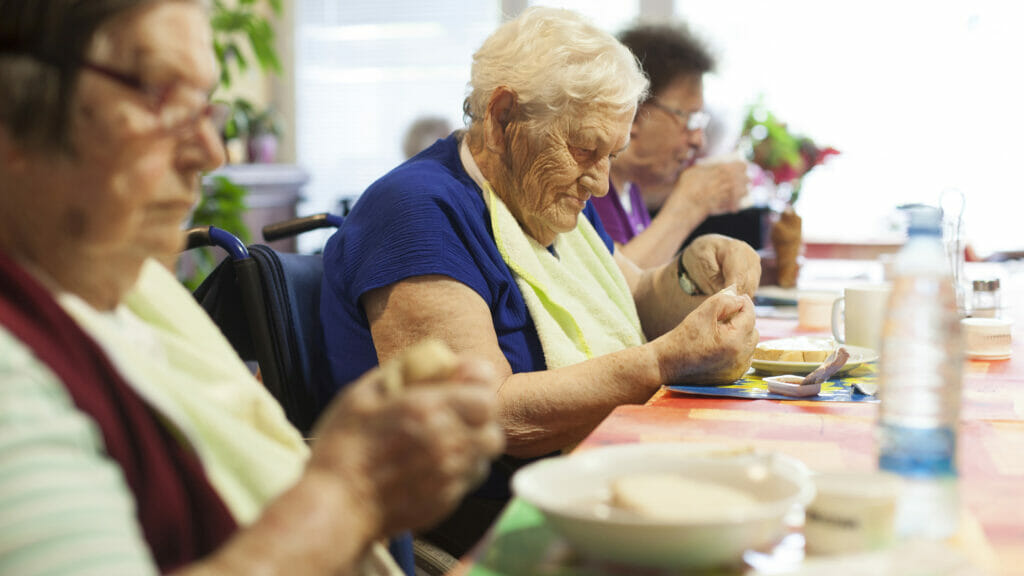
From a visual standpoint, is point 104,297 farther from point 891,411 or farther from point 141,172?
point 891,411

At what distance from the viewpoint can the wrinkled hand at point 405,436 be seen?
2.16 feet

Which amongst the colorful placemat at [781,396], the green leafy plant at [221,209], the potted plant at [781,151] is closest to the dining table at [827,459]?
the colorful placemat at [781,396]

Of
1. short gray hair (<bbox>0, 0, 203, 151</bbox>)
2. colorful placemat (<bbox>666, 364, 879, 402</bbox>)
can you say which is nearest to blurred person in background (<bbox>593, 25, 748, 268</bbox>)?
colorful placemat (<bbox>666, 364, 879, 402</bbox>)

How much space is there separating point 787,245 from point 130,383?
86.0 inches

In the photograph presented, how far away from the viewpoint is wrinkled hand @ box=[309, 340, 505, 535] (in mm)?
658

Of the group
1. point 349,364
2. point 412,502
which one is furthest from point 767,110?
point 412,502

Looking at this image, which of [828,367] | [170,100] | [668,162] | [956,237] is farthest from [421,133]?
[170,100]

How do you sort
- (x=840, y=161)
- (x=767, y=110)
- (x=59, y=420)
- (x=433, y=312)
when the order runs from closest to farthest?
(x=59, y=420)
(x=433, y=312)
(x=767, y=110)
(x=840, y=161)

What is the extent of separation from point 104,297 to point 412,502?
29cm

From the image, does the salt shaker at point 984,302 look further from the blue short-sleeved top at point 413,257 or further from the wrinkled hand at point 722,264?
the blue short-sleeved top at point 413,257

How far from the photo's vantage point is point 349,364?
1.54 meters

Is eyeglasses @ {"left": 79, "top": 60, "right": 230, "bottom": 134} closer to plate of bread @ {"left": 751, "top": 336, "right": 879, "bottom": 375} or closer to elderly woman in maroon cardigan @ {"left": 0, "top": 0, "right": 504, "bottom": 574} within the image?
elderly woman in maroon cardigan @ {"left": 0, "top": 0, "right": 504, "bottom": 574}

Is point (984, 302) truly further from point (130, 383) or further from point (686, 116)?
point (130, 383)

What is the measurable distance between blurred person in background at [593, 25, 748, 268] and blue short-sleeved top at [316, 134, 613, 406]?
993mm
